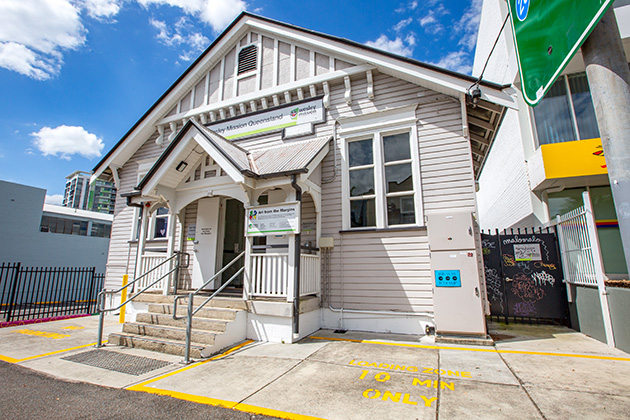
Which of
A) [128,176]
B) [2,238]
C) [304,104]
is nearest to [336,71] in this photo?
[304,104]

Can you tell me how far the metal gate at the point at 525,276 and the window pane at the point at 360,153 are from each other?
362 cm

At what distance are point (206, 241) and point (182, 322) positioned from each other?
2.94 metres

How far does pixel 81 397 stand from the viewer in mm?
3547

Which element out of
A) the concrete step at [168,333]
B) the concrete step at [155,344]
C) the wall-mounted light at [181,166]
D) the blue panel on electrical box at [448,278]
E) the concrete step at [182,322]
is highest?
→ the wall-mounted light at [181,166]

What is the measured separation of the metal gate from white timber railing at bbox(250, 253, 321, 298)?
14.9ft

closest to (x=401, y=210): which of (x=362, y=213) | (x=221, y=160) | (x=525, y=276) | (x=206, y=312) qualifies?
(x=362, y=213)

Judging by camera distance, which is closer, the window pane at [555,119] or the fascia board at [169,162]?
the fascia board at [169,162]

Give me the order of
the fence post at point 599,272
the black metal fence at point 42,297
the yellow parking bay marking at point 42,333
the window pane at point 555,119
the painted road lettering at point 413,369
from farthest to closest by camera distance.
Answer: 1. the window pane at point 555,119
2. the black metal fence at point 42,297
3. the yellow parking bay marking at point 42,333
4. the fence post at point 599,272
5. the painted road lettering at point 413,369

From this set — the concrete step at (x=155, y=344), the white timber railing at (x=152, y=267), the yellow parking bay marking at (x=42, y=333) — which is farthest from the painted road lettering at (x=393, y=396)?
the yellow parking bay marking at (x=42, y=333)

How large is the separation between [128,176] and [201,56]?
17.6 ft

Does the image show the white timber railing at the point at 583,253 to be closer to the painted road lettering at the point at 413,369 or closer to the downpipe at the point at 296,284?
the painted road lettering at the point at 413,369

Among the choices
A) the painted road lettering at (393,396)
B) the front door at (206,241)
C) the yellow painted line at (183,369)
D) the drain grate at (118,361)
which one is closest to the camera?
the painted road lettering at (393,396)

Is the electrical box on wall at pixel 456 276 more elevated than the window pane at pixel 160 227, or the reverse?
the window pane at pixel 160 227

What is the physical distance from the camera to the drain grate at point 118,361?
451 centimetres
